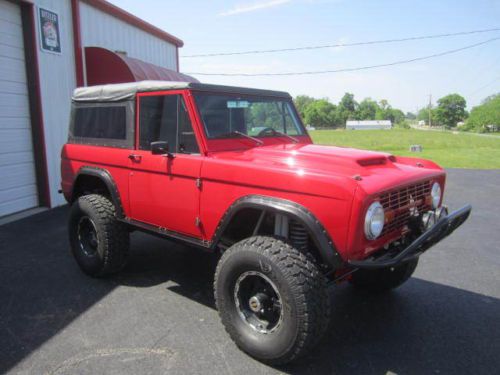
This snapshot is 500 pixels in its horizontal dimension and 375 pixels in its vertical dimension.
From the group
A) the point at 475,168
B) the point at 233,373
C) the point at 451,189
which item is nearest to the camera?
the point at 233,373

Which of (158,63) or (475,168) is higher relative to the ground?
(158,63)

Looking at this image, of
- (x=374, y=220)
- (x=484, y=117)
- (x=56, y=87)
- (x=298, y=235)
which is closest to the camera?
(x=374, y=220)

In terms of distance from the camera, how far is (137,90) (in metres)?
3.97

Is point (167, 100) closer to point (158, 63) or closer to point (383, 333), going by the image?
point (383, 333)

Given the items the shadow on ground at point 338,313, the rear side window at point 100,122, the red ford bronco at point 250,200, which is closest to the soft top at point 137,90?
the red ford bronco at point 250,200

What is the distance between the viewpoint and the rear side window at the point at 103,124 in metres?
4.06

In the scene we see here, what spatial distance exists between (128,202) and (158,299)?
100cm

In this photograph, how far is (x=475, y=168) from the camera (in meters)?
13.9

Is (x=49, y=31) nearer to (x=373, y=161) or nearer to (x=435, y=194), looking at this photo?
(x=373, y=161)

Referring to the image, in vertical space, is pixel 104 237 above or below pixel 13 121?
below

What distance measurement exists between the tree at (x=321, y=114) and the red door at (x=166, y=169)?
110 meters

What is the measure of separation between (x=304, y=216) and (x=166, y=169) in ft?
4.73

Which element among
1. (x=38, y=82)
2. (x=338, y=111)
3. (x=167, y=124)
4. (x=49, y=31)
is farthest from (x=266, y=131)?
(x=338, y=111)

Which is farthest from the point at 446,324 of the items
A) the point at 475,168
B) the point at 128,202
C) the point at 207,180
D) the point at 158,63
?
the point at 475,168
